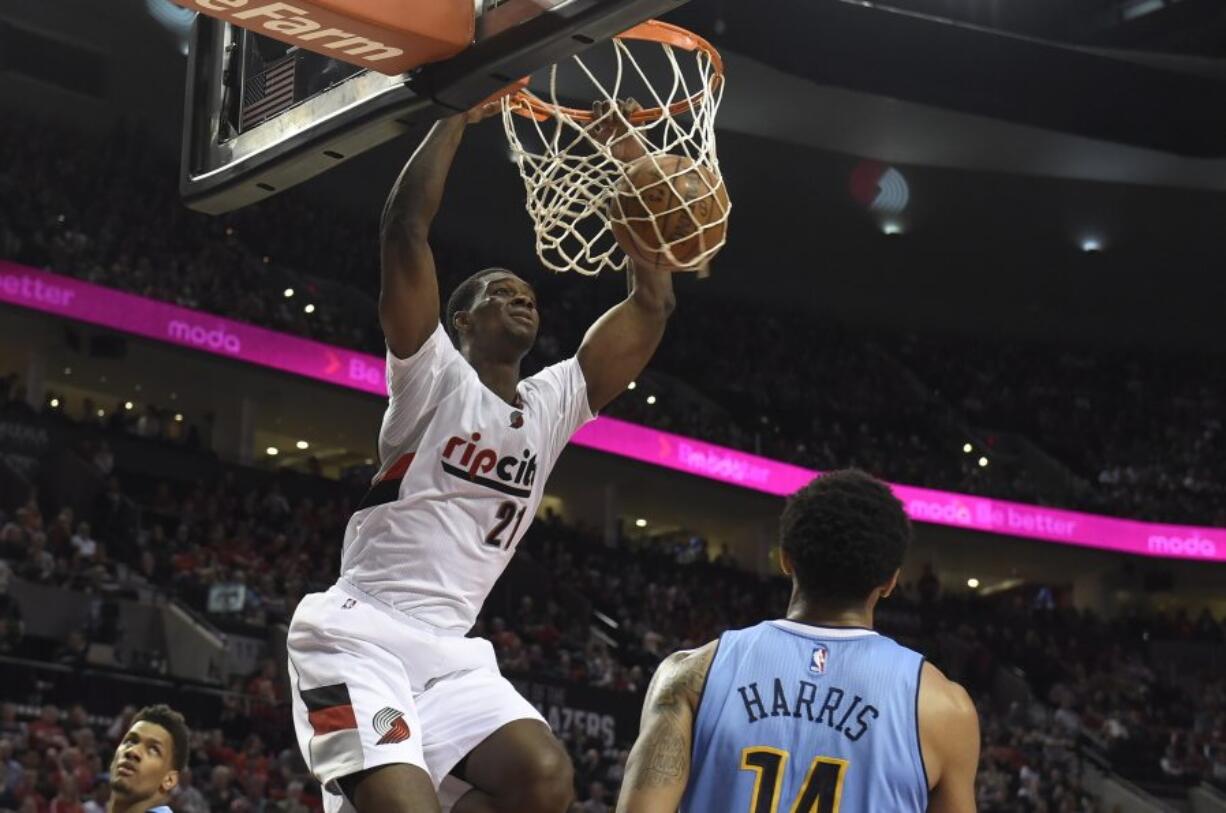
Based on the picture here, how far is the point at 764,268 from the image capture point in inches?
1196

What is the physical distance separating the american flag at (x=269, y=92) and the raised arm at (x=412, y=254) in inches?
14.8

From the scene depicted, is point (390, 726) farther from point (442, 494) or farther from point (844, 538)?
point (844, 538)

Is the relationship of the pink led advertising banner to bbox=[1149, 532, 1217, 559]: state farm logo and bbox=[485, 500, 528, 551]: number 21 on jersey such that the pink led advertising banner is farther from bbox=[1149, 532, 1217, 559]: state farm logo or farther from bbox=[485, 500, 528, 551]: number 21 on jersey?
bbox=[485, 500, 528, 551]: number 21 on jersey

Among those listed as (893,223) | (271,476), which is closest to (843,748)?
(271,476)

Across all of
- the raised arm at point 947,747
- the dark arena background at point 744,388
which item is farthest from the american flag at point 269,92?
the dark arena background at point 744,388

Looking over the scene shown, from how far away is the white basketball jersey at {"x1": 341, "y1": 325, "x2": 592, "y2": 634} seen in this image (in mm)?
4109

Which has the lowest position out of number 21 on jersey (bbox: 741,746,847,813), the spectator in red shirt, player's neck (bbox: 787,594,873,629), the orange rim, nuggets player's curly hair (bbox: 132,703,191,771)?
the spectator in red shirt

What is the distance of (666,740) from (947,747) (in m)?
0.50

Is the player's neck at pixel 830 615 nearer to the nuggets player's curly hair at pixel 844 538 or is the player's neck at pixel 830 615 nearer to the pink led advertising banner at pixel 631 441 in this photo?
the nuggets player's curly hair at pixel 844 538

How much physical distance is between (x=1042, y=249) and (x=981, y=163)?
11.8 ft

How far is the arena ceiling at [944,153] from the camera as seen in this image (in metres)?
24.0

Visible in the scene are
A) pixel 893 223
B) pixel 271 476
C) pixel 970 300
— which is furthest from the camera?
pixel 970 300

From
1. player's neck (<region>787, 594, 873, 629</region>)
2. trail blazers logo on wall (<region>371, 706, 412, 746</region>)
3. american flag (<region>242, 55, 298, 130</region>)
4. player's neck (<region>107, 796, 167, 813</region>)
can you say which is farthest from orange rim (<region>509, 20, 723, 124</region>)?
player's neck (<region>107, 796, 167, 813</region>)

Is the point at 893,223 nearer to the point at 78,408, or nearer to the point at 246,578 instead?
the point at 78,408
